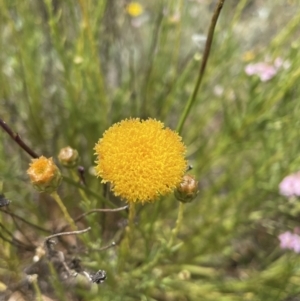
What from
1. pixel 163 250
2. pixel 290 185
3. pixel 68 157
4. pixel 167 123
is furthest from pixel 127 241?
pixel 167 123

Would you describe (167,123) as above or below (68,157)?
above

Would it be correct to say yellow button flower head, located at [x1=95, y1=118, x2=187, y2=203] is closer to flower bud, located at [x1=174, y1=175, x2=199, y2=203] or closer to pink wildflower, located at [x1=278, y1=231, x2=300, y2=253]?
flower bud, located at [x1=174, y1=175, x2=199, y2=203]

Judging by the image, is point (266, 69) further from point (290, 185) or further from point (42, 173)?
point (42, 173)

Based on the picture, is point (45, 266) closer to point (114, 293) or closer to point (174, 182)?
point (114, 293)

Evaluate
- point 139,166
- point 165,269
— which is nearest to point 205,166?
point 165,269

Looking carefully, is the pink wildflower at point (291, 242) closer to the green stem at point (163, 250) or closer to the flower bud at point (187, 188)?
the green stem at point (163, 250)

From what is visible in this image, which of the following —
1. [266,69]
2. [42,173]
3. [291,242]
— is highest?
[266,69]

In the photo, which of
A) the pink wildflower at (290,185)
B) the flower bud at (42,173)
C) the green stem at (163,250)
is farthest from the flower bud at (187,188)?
the pink wildflower at (290,185)

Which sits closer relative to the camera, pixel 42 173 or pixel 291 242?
pixel 42 173
